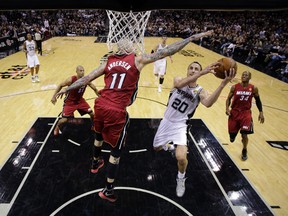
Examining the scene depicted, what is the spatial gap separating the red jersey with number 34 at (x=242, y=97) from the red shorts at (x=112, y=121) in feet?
8.83

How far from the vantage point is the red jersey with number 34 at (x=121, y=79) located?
3107mm

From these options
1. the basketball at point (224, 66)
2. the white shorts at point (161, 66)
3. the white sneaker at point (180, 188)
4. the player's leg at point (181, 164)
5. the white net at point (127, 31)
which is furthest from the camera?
the white shorts at point (161, 66)

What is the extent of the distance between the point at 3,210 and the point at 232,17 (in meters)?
26.8

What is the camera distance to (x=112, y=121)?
10.6 ft

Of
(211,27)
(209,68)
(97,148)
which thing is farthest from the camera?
(211,27)

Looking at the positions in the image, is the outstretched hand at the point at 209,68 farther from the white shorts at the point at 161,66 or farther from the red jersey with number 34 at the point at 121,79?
the white shorts at the point at 161,66

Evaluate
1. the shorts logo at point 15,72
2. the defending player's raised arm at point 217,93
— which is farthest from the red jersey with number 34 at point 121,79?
the shorts logo at point 15,72

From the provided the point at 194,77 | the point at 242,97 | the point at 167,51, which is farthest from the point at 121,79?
the point at 242,97

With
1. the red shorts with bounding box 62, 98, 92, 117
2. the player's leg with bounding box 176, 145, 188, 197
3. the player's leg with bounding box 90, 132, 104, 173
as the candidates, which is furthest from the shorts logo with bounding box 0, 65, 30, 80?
the player's leg with bounding box 176, 145, 188, 197

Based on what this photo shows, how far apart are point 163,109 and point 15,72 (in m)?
7.07

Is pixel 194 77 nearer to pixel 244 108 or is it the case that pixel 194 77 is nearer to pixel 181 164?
Answer: pixel 181 164

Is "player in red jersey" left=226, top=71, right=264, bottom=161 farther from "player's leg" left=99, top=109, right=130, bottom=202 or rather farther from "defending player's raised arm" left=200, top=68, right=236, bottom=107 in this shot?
"player's leg" left=99, top=109, right=130, bottom=202

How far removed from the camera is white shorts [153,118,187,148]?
146 inches

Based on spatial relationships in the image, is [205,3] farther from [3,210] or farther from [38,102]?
[38,102]
